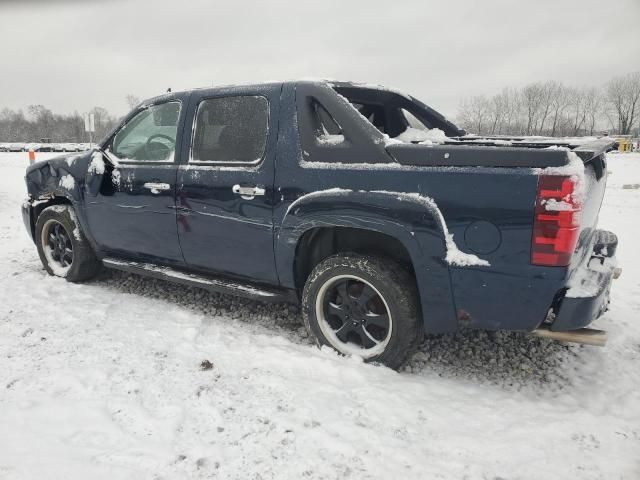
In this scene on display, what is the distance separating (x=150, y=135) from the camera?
3.87m

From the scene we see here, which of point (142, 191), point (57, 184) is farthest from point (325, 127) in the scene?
point (57, 184)

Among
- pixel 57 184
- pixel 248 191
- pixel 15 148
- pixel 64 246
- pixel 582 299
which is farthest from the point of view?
pixel 15 148

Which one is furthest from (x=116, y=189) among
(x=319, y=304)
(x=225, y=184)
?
(x=319, y=304)

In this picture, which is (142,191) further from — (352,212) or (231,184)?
(352,212)

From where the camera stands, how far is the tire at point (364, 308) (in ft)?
8.93

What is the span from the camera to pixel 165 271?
149 inches

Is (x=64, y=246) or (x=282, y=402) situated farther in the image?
(x=64, y=246)

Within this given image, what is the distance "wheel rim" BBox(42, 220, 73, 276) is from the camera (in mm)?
4531

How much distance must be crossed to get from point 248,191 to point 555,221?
185 cm

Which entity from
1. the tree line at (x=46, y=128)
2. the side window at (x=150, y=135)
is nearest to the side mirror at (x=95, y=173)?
the side window at (x=150, y=135)

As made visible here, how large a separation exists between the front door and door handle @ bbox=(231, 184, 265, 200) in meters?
0.63

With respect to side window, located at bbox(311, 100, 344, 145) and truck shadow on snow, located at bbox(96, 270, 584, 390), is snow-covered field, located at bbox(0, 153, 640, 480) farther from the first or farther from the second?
side window, located at bbox(311, 100, 344, 145)

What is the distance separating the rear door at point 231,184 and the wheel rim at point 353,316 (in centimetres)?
46

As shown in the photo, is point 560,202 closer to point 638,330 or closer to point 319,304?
point 319,304
